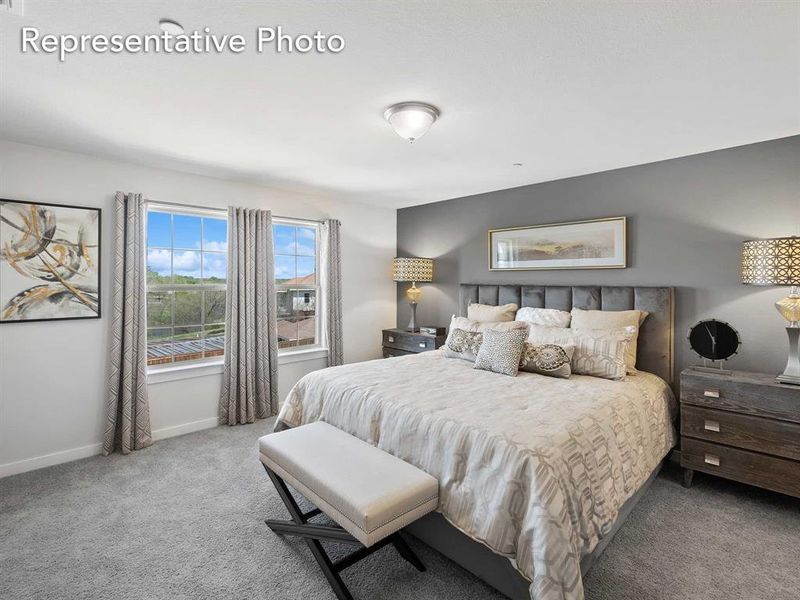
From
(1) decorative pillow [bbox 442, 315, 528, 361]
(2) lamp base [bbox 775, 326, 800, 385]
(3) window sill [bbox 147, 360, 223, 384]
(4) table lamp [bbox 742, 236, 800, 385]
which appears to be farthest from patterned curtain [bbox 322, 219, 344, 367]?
(2) lamp base [bbox 775, 326, 800, 385]

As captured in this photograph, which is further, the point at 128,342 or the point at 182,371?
the point at 182,371

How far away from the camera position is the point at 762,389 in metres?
2.46

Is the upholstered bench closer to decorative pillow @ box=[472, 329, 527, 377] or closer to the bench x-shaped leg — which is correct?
the bench x-shaped leg

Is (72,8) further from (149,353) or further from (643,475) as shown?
(643,475)

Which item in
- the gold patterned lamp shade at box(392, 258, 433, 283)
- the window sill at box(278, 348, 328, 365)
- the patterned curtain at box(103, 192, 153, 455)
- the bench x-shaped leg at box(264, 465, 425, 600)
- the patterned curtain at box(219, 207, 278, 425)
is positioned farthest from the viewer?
the gold patterned lamp shade at box(392, 258, 433, 283)

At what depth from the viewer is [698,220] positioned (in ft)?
10.1

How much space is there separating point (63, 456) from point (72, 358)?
758 millimetres

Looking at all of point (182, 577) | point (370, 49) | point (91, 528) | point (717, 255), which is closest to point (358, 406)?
point (182, 577)

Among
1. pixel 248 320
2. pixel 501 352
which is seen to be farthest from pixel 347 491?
pixel 248 320

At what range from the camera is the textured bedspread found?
5.22 feet

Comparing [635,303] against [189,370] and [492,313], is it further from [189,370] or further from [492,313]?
[189,370]

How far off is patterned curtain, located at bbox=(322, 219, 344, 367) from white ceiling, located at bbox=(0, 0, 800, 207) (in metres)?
1.38

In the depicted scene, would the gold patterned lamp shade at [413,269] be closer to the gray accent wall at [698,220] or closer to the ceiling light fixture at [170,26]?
the gray accent wall at [698,220]

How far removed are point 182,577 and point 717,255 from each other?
3.94m
